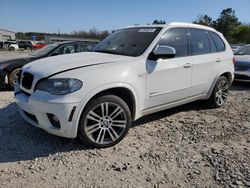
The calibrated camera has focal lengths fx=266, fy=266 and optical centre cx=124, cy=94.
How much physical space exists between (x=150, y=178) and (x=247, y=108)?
3.85 metres

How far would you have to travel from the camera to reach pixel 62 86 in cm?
334

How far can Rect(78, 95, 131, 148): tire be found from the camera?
11.6 ft

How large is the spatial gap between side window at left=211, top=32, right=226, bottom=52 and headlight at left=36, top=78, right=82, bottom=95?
3.44 m

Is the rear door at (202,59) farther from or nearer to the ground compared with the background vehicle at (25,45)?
nearer to the ground

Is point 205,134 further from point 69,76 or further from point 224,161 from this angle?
point 69,76

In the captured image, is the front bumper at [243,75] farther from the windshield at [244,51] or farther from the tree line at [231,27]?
the tree line at [231,27]

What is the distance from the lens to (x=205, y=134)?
4363 mm

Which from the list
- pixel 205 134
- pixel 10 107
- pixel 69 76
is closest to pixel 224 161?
pixel 205 134

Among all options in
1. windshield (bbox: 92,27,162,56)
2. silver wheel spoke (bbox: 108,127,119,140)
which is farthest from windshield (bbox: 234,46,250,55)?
silver wheel spoke (bbox: 108,127,119,140)

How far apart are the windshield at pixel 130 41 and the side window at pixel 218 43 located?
5.61 ft

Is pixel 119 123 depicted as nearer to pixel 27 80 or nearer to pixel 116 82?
pixel 116 82

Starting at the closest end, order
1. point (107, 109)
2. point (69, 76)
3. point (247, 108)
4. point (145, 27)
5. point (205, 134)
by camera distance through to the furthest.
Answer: point (69, 76) < point (107, 109) < point (205, 134) < point (145, 27) < point (247, 108)

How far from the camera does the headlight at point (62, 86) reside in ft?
10.9

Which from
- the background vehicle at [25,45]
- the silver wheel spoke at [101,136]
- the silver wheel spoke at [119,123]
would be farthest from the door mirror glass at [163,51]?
the background vehicle at [25,45]
